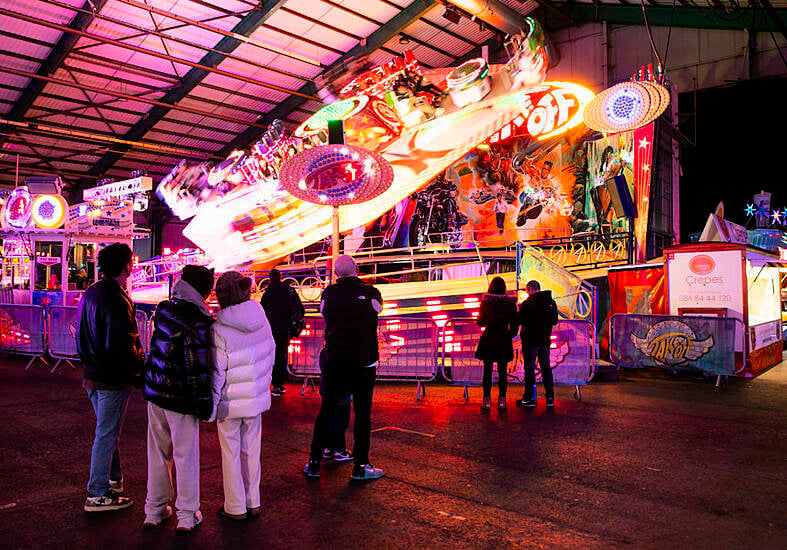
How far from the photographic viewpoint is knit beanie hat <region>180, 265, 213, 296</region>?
388 cm

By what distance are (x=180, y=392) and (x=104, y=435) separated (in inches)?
32.8

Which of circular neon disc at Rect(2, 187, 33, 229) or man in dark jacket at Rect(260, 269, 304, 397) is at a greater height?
circular neon disc at Rect(2, 187, 33, 229)

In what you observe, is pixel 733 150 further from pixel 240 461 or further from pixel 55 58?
pixel 55 58

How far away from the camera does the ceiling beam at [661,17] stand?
65.9 feet

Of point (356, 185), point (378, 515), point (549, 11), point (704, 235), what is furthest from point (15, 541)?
point (549, 11)

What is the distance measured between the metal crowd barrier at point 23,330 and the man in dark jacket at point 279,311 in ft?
19.1

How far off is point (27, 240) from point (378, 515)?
15.5 m

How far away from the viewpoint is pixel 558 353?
30.0 ft

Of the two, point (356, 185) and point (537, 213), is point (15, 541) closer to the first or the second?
point (356, 185)

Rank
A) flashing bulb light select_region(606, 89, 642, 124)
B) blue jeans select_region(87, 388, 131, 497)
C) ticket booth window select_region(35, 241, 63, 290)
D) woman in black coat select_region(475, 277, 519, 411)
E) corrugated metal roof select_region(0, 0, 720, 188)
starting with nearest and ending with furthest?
1. blue jeans select_region(87, 388, 131, 497)
2. woman in black coat select_region(475, 277, 519, 411)
3. flashing bulb light select_region(606, 89, 642, 124)
4. ticket booth window select_region(35, 241, 63, 290)
5. corrugated metal roof select_region(0, 0, 720, 188)

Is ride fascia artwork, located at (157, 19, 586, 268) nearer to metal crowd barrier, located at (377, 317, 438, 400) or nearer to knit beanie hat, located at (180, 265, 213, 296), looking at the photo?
metal crowd barrier, located at (377, 317, 438, 400)

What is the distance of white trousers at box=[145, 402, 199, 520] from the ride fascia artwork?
10884 mm

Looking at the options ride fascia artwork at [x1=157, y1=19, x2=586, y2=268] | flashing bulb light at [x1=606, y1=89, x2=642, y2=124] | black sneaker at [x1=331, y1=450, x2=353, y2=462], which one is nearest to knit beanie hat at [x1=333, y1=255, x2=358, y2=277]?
black sneaker at [x1=331, y1=450, x2=353, y2=462]

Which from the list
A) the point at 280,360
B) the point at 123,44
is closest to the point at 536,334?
the point at 280,360
